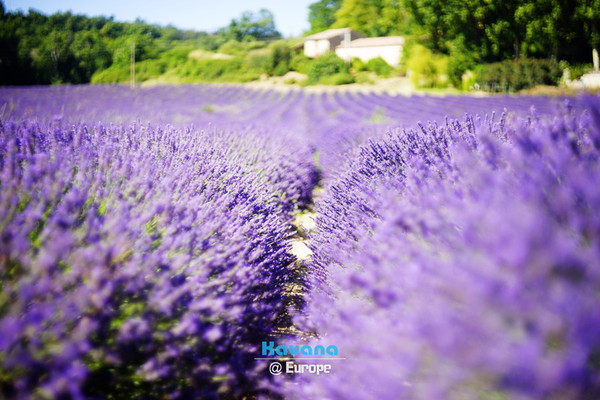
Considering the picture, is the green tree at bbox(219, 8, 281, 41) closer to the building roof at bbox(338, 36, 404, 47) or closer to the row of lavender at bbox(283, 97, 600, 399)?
the building roof at bbox(338, 36, 404, 47)

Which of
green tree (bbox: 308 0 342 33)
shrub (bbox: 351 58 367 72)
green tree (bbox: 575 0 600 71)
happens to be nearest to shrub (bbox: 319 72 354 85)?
shrub (bbox: 351 58 367 72)

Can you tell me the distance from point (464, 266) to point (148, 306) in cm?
95

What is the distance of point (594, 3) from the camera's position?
55.4 ft

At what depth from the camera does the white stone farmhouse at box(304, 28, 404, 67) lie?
3459 centimetres

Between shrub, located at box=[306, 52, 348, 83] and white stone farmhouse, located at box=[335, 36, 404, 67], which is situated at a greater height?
white stone farmhouse, located at box=[335, 36, 404, 67]

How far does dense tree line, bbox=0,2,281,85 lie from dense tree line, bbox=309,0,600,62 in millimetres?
25851

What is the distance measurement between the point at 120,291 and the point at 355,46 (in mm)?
39268

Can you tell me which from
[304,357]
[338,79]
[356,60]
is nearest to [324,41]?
[356,60]

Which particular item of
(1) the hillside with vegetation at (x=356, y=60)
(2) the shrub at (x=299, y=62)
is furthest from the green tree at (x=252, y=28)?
(2) the shrub at (x=299, y=62)

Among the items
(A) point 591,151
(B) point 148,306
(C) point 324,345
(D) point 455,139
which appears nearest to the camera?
(B) point 148,306

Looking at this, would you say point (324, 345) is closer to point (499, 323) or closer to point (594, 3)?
point (499, 323)

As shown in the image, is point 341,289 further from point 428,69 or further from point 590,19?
point 428,69

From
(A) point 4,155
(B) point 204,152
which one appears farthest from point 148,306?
(B) point 204,152

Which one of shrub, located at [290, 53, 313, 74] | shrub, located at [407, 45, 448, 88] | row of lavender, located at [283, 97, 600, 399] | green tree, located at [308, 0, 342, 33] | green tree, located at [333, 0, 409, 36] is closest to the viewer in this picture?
row of lavender, located at [283, 97, 600, 399]
